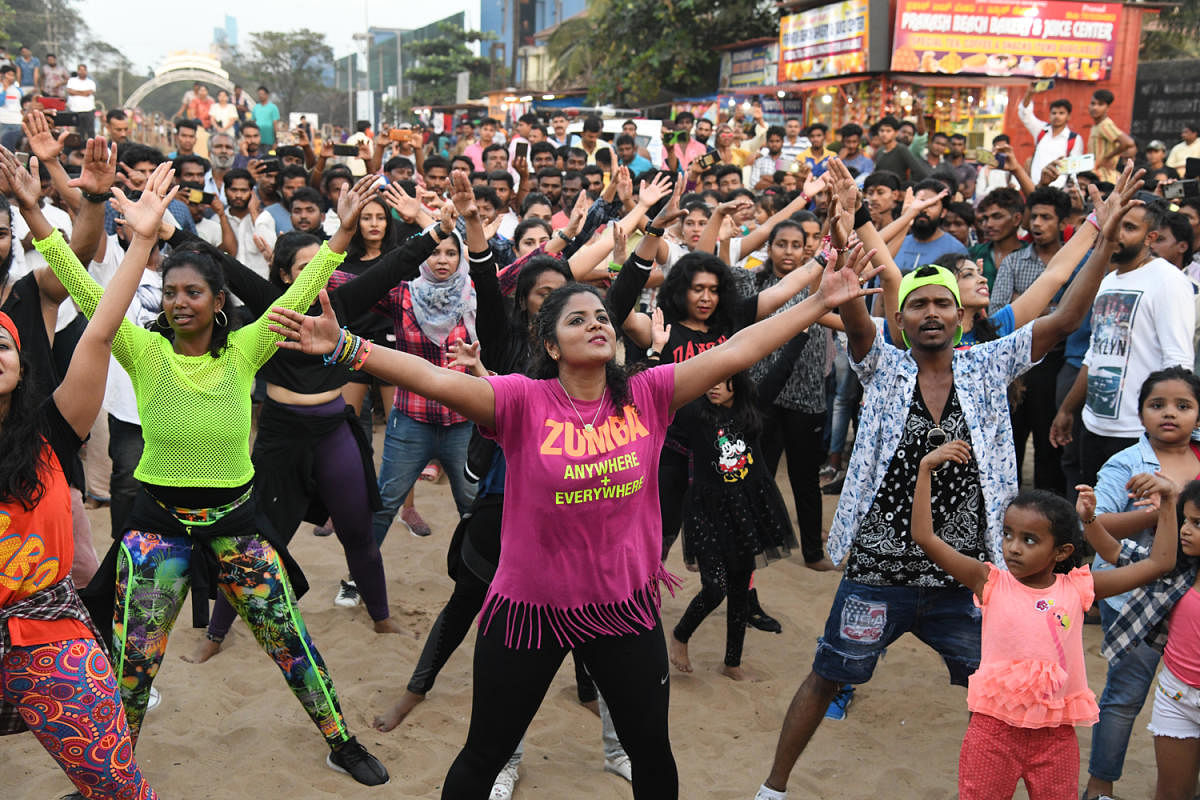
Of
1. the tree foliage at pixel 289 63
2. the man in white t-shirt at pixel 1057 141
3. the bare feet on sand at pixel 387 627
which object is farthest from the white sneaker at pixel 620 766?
the tree foliage at pixel 289 63

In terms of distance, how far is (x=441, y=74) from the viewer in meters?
55.8

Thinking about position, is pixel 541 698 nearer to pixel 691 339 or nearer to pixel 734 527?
pixel 734 527

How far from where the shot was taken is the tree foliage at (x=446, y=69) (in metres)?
55.7

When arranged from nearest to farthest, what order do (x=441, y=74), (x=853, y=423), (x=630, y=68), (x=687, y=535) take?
(x=687, y=535) < (x=853, y=423) < (x=630, y=68) < (x=441, y=74)

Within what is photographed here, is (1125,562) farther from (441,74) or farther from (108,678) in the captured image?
(441,74)

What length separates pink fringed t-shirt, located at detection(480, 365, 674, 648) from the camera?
3086mm

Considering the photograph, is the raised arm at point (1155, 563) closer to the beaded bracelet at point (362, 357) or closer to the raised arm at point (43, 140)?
the beaded bracelet at point (362, 357)

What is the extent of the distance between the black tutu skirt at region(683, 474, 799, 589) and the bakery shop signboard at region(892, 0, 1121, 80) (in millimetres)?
17107

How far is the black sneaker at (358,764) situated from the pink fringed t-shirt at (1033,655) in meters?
2.32

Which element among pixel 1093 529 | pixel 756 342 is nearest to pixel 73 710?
pixel 756 342

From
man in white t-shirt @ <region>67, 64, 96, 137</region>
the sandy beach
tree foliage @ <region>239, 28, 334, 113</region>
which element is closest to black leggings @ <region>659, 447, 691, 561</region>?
the sandy beach

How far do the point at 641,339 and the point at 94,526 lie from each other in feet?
14.0

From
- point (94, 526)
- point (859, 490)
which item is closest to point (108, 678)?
point (859, 490)

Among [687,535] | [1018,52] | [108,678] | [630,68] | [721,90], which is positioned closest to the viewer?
[108,678]
